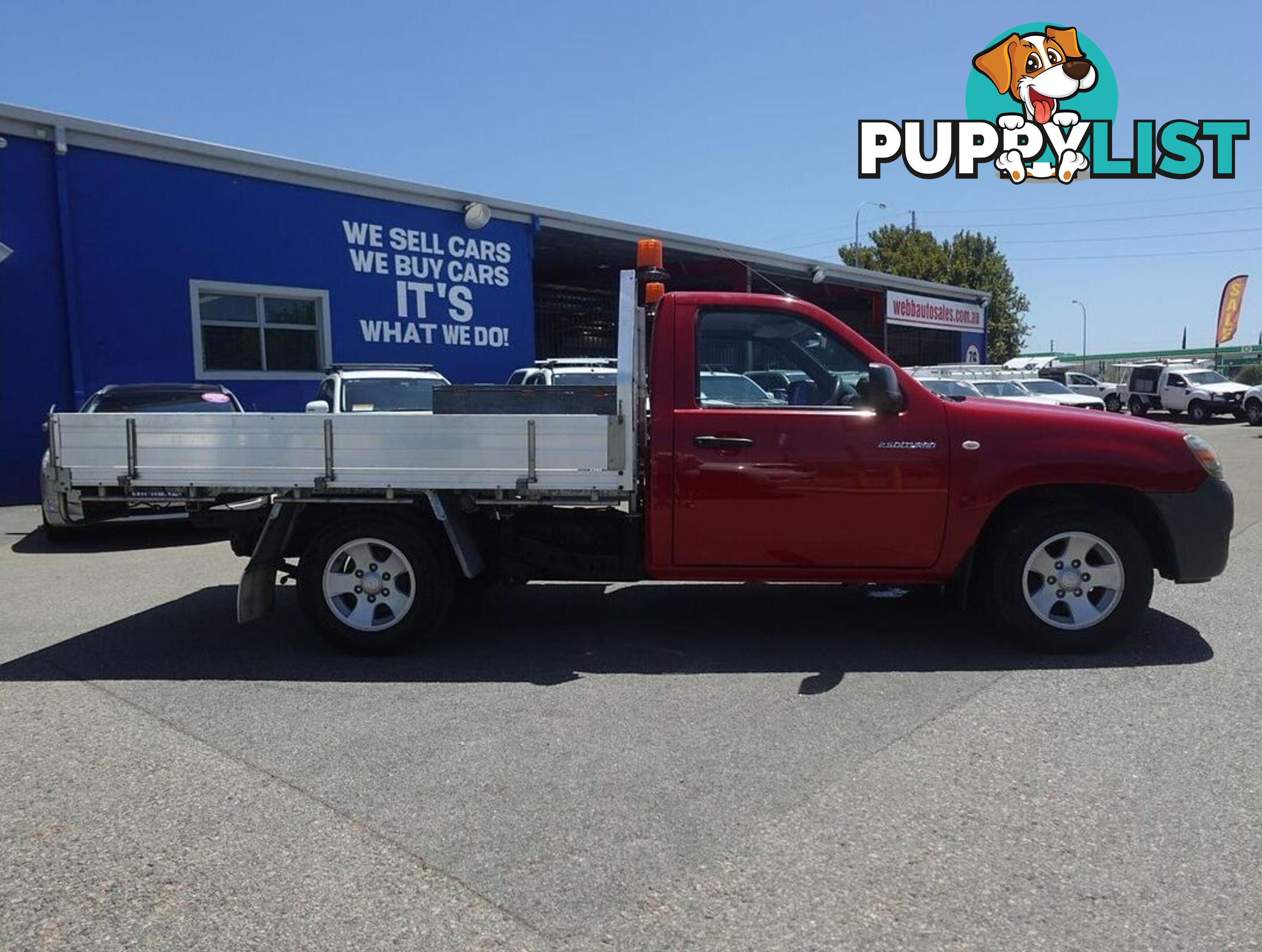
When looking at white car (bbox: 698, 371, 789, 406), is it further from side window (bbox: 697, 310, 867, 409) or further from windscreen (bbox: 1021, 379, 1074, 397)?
windscreen (bbox: 1021, 379, 1074, 397)

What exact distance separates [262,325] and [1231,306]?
195 ft

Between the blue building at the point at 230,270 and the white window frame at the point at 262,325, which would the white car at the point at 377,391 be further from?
the white window frame at the point at 262,325

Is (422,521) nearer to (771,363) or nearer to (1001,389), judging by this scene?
(771,363)

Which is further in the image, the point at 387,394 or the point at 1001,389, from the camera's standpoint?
the point at 1001,389

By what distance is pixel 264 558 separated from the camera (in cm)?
581

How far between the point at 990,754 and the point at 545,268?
23.5 m

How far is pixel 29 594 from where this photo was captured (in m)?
7.67

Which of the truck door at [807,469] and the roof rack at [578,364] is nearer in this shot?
the truck door at [807,469]

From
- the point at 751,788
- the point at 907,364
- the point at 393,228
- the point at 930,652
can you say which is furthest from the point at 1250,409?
the point at 751,788

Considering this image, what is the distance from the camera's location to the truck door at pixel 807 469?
5.46 metres

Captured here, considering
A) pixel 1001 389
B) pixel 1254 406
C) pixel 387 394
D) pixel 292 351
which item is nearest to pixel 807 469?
pixel 387 394

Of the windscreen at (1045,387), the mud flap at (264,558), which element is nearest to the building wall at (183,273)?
the mud flap at (264,558)

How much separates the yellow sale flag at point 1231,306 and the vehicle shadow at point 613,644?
6174 centimetres

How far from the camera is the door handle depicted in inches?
215
